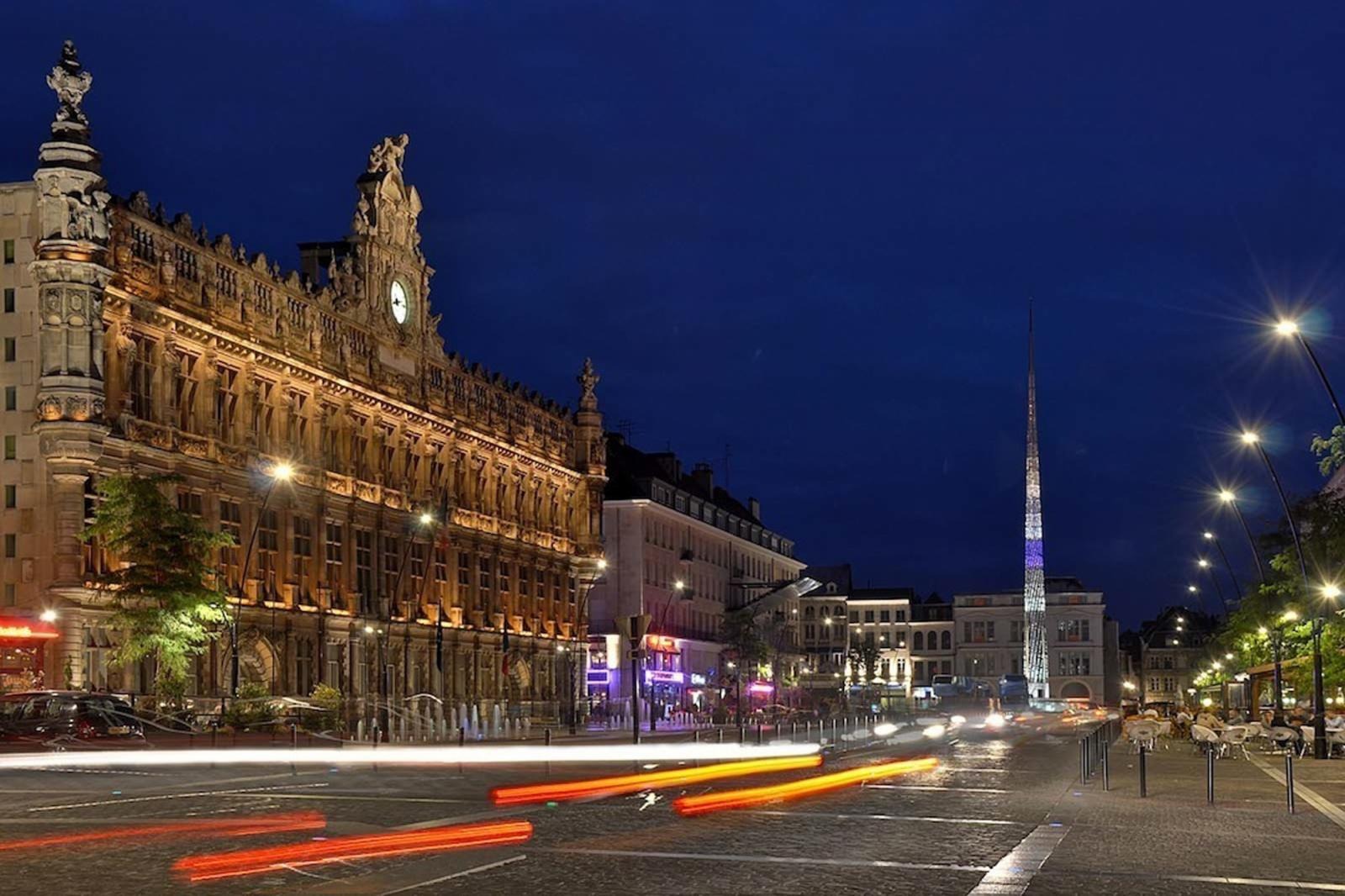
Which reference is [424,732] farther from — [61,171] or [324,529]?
[61,171]

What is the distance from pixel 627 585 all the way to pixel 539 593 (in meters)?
16.1

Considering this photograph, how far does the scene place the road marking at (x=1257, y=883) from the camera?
15195 mm

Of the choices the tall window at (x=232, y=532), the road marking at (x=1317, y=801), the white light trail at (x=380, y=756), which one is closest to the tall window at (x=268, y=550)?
the tall window at (x=232, y=532)

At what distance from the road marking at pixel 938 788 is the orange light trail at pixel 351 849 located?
1092 cm

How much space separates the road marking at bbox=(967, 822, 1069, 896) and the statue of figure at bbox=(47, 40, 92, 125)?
4069 cm

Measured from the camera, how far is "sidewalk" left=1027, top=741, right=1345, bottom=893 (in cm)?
1577

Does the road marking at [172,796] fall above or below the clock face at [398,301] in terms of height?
below

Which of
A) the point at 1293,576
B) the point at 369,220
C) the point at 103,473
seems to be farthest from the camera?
the point at 369,220

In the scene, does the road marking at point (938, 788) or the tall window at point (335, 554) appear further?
the tall window at point (335, 554)

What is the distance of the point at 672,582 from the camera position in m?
114

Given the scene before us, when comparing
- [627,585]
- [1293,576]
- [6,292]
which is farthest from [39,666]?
[627,585]

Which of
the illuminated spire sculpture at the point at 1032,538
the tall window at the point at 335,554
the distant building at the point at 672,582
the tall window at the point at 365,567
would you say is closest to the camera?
the tall window at the point at 335,554

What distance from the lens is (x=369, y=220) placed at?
7406 cm

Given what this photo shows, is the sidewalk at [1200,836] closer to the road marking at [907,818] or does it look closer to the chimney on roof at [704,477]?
the road marking at [907,818]
